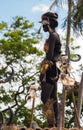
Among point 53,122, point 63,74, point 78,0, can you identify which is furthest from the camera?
point 78,0

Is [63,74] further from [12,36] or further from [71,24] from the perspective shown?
[12,36]

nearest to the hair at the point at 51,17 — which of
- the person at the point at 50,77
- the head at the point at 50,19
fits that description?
the head at the point at 50,19

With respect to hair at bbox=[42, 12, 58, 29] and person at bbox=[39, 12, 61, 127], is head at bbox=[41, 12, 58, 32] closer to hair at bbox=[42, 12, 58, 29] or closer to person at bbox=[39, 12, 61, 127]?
hair at bbox=[42, 12, 58, 29]

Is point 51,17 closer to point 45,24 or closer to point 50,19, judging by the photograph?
point 50,19

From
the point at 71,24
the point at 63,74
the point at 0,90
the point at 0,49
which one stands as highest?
the point at 63,74

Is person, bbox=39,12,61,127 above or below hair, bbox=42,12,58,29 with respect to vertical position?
below

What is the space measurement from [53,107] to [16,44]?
61.2ft

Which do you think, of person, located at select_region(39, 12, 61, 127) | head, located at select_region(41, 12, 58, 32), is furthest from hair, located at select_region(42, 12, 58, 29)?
person, located at select_region(39, 12, 61, 127)

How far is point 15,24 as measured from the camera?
26.7m

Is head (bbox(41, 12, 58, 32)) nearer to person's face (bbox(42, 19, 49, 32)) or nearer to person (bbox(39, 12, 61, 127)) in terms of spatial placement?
person's face (bbox(42, 19, 49, 32))

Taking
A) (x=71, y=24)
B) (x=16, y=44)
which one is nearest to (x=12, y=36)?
(x=16, y=44)

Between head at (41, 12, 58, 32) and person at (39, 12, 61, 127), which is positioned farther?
head at (41, 12, 58, 32)

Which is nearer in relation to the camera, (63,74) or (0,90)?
(63,74)

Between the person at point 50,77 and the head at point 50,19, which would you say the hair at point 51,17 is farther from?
the person at point 50,77
